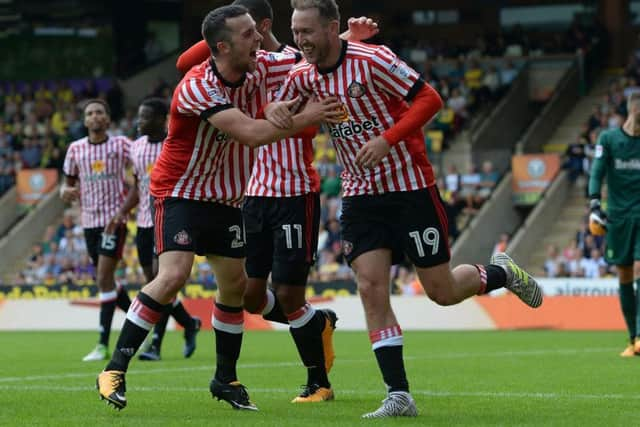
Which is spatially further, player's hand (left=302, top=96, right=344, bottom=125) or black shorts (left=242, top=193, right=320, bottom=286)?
black shorts (left=242, top=193, right=320, bottom=286)

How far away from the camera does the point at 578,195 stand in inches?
1051

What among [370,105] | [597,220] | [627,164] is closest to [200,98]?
[370,105]

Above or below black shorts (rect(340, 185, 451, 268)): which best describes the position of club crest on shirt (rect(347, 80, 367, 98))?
above

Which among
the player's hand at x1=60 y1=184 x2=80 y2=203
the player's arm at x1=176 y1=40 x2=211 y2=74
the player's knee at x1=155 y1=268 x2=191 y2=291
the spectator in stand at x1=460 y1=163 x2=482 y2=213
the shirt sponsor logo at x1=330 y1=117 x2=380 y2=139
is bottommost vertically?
the spectator in stand at x1=460 y1=163 x2=482 y2=213

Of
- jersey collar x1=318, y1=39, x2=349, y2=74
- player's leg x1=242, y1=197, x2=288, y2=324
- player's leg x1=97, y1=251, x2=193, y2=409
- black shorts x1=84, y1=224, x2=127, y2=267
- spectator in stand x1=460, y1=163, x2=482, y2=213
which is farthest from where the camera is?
spectator in stand x1=460, y1=163, x2=482, y2=213

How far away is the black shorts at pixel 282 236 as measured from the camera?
859 centimetres

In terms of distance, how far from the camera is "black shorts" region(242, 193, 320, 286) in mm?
8594

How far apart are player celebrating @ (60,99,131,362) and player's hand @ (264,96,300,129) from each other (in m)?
6.12

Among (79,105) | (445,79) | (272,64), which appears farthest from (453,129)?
(272,64)

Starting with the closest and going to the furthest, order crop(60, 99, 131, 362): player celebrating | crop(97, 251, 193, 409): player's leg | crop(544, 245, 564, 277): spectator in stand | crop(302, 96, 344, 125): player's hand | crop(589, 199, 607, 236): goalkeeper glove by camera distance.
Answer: crop(302, 96, 344, 125): player's hand, crop(97, 251, 193, 409): player's leg, crop(589, 199, 607, 236): goalkeeper glove, crop(60, 99, 131, 362): player celebrating, crop(544, 245, 564, 277): spectator in stand

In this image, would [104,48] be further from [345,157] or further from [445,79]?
[345,157]

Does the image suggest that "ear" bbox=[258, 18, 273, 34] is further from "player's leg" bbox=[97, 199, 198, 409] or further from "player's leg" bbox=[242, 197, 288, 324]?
"player's leg" bbox=[97, 199, 198, 409]

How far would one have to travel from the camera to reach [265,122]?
727 centimetres

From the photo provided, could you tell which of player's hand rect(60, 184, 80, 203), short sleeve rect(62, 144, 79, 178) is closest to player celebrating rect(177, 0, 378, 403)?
player's hand rect(60, 184, 80, 203)
